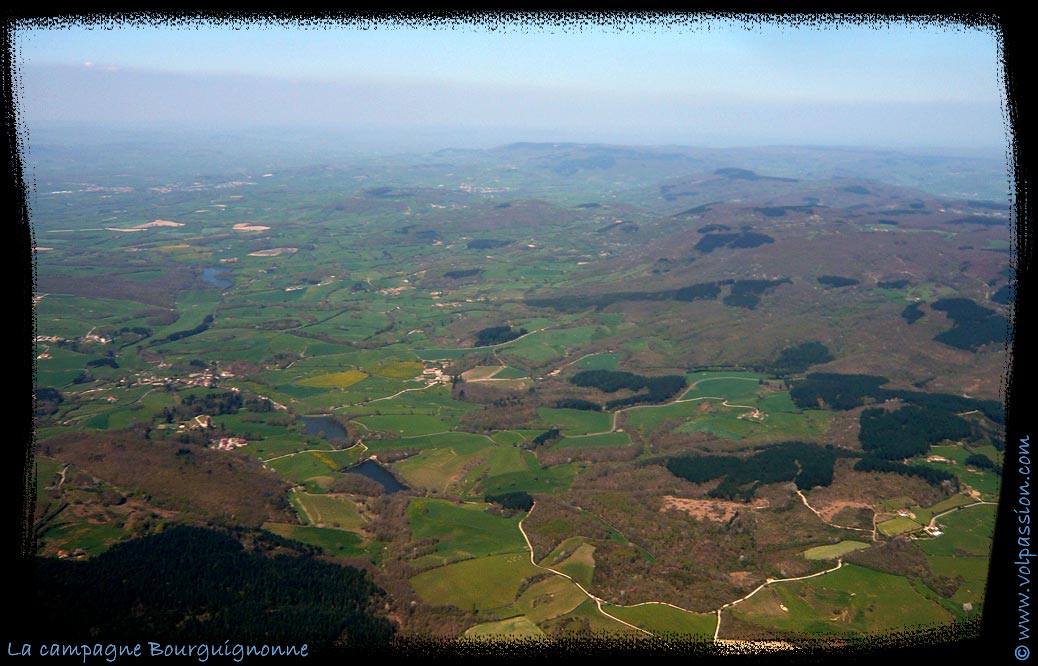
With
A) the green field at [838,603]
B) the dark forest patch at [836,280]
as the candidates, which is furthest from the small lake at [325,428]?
the dark forest patch at [836,280]

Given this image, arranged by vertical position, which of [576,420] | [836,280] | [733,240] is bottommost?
[576,420]

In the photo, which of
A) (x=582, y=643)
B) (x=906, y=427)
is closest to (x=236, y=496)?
(x=582, y=643)

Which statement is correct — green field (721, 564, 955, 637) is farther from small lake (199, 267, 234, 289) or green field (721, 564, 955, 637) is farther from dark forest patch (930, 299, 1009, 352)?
small lake (199, 267, 234, 289)

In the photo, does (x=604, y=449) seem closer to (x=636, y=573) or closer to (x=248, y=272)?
(x=636, y=573)

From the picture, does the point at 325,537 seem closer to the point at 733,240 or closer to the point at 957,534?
the point at 957,534

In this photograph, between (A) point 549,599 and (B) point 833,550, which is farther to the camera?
(B) point 833,550

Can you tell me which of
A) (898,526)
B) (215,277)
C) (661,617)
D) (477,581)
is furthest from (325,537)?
(215,277)

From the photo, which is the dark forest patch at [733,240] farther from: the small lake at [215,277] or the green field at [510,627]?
the green field at [510,627]
